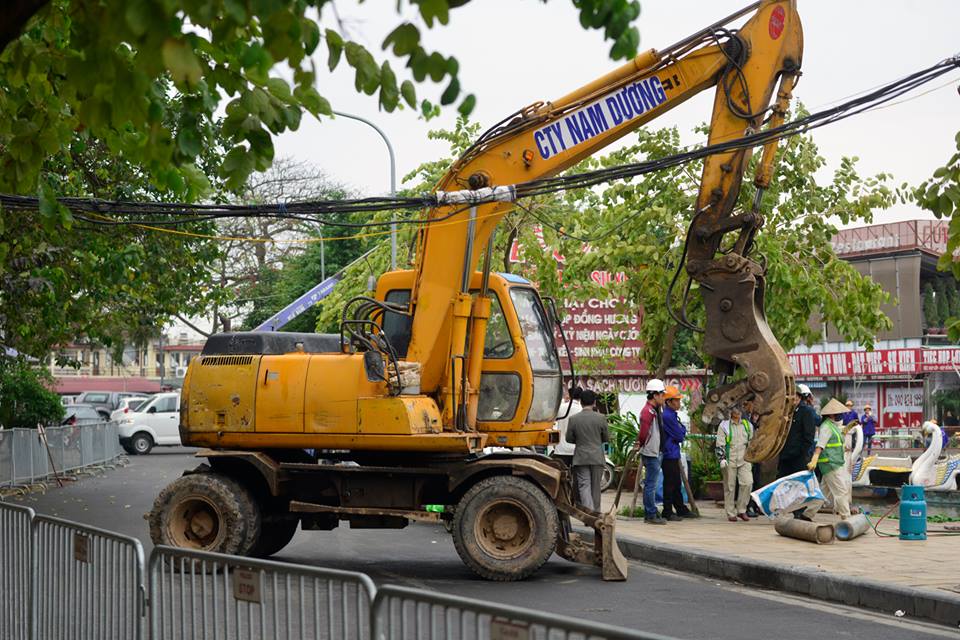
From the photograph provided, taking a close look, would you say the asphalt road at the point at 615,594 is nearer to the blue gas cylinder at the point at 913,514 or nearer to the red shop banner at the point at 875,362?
the blue gas cylinder at the point at 913,514

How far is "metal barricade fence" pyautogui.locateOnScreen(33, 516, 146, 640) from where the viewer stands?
6.70 metres

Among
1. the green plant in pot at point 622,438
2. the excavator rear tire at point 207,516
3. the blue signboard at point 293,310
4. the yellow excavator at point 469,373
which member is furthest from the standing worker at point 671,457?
the blue signboard at point 293,310

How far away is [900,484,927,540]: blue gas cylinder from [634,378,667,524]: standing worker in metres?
3.71

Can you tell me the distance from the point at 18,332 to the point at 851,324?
1397cm

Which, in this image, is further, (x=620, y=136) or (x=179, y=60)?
(x=620, y=136)

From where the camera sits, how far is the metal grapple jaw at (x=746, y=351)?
12.5 m

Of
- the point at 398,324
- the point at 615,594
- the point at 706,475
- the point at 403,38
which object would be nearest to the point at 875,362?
the point at 706,475

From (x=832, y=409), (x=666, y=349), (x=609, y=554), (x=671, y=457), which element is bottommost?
(x=609, y=554)

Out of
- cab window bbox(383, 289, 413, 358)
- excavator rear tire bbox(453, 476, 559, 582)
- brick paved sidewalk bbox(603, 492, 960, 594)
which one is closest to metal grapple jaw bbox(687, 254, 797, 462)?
brick paved sidewalk bbox(603, 492, 960, 594)

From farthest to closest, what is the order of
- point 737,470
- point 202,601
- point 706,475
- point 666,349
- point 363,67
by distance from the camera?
point 666,349 → point 706,475 → point 737,470 → point 363,67 → point 202,601

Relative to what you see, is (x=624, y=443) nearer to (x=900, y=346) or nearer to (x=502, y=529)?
(x=502, y=529)

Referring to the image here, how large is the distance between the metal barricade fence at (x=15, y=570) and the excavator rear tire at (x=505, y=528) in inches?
209

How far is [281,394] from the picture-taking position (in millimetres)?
13750

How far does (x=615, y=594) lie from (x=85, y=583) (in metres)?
6.07
